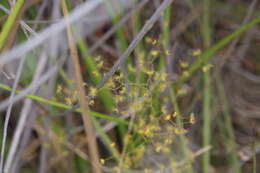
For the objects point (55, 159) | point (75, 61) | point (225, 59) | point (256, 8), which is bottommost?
point (55, 159)

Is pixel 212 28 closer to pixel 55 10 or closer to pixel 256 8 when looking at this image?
pixel 256 8

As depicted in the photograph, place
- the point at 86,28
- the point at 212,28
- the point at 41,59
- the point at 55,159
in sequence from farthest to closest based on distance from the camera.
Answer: the point at 212,28 < the point at 86,28 < the point at 55,159 < the point at 41,59

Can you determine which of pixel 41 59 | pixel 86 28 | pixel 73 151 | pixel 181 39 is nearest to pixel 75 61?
pixel 41 59

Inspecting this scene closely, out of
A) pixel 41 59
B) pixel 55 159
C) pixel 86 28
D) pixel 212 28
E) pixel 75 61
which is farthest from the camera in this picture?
pixel 212 28

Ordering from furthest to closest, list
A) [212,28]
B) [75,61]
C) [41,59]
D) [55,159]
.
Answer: [212,28], [55,159], [41,59], [75,61]

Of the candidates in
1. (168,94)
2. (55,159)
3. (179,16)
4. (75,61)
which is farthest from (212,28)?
(75,61)

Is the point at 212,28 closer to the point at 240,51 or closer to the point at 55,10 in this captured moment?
the point at 240,51

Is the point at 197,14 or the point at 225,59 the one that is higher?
the point at 197,14

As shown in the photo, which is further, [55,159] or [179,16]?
[179,16]

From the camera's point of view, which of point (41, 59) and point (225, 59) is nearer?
point (41, 59)
